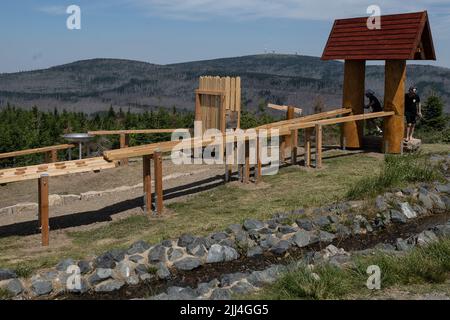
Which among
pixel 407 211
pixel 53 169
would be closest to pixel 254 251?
pixel 407 211

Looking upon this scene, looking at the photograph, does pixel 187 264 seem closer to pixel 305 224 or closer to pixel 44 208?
pixel 305 224

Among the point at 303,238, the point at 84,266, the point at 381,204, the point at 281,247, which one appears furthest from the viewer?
the point at 381,204

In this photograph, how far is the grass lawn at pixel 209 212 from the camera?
8562 millimetres

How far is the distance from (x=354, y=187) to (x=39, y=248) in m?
5.74

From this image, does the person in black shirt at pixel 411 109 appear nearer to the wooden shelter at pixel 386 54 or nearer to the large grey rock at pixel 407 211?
the wooden shelter at pixel 386 54

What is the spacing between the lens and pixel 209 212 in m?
10.4

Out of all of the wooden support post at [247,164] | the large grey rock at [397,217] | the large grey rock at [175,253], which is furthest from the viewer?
the wooden support post at [247,164]

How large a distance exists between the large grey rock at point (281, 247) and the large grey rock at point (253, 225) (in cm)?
Result: 49

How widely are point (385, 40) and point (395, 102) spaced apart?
1.60 meters

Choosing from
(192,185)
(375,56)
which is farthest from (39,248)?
(375,56)

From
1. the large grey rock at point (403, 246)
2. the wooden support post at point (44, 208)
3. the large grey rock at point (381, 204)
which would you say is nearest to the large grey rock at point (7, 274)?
the wooden support post at point (44, 208)

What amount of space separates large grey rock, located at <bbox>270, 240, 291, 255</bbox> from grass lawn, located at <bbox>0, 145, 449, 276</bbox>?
4.11ft
